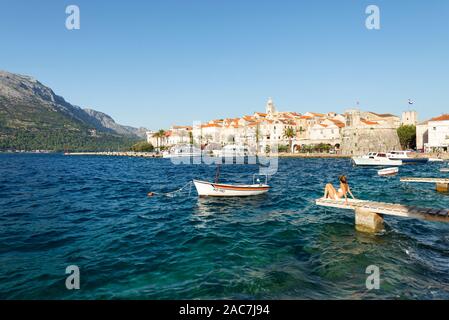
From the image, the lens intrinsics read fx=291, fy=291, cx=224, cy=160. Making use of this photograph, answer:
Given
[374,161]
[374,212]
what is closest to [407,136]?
[374,161]

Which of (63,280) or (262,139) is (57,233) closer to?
(63,280)

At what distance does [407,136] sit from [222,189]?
9935 cm

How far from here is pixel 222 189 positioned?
24062mm

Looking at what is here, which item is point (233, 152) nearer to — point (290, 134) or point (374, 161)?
point (290, 134)

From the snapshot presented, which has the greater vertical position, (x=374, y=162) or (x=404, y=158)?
(x=404, y=158)

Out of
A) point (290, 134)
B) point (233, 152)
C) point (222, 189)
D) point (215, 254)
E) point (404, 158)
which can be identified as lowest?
point (215, 254)

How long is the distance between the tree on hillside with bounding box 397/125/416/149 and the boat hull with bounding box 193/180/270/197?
317 ft

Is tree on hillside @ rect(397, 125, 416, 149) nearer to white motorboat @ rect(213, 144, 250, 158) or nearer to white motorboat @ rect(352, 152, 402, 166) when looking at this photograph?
white motorboat @ rect(352, 152, 402, 166)

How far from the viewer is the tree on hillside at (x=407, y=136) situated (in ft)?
326

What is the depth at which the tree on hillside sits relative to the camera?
9932 cm
